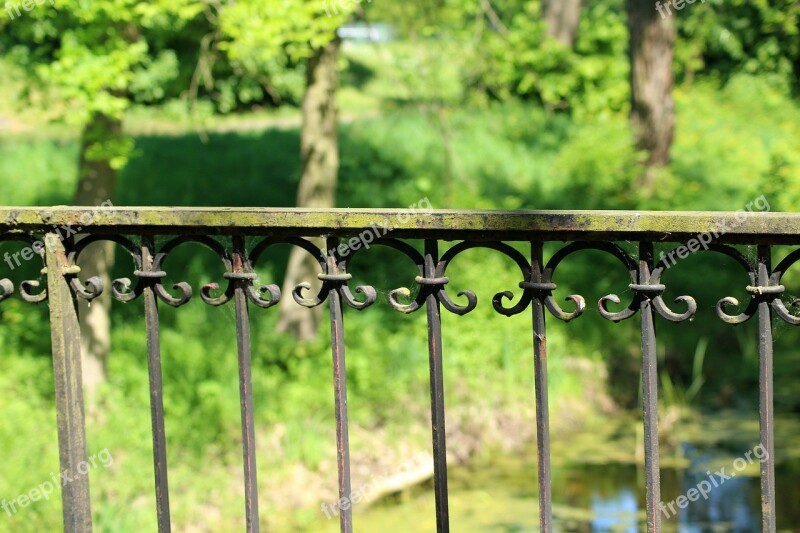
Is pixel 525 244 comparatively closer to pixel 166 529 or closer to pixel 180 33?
pixel 180 33

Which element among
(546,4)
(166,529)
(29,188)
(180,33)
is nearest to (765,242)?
(166,529)

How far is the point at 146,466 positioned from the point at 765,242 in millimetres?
5738

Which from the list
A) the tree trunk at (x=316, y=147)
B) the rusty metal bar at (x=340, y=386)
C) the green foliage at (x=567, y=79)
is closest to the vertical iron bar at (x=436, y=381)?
the rusty metal bar at (x=340, y=386)

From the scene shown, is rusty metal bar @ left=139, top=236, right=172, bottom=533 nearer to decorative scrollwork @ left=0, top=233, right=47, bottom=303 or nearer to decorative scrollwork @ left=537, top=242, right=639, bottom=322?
decorative scrollwork @ left=0, top=233, right=47, bottom=303

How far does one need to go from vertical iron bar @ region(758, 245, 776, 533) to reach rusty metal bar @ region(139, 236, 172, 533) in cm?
147

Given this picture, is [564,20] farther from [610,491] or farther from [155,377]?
[155,377]

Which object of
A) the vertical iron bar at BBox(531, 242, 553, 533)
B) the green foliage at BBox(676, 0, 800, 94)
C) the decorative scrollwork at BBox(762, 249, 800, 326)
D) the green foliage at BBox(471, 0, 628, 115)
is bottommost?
the vertical iron bar at BBox(531, 242, 553, 533)

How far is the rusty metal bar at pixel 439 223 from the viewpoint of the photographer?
2016 millimetres

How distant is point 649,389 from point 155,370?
1265mm

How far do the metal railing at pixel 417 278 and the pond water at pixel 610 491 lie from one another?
4540mm

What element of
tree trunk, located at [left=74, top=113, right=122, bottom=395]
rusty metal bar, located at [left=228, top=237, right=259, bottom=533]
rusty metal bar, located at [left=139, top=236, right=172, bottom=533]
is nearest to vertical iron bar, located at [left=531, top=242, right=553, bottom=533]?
rusty metal bar, located at [left=228, top=237, right=259, bottom=533]

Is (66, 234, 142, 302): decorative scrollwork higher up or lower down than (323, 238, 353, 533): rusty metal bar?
higher up

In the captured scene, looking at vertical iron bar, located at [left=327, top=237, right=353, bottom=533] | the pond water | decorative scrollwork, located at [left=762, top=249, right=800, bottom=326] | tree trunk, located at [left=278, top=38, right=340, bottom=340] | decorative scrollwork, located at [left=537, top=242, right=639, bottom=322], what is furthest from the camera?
tree trunk, located at [left=278, top=38, right=340, bottom=340]

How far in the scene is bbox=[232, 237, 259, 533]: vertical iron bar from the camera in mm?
2449
